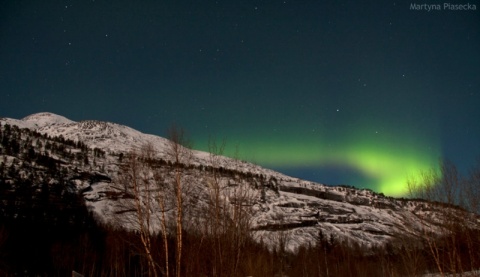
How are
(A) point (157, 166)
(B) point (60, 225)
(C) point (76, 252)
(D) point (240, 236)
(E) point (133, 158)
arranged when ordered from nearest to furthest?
(E) point (133, 158) → (A) point (157, 166) → (D) point (240, 236) → (C) point (76, 252) → (B) point (60, 225)

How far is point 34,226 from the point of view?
8575cm

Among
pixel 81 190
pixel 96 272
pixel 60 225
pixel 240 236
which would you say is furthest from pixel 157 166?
pixel 81 190

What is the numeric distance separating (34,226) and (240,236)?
8001cm

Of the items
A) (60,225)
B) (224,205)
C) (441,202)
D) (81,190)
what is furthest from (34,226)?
(441,202)

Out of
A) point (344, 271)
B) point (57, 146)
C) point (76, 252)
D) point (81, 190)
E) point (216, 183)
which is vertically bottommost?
point (344, 271)

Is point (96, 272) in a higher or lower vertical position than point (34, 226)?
lower

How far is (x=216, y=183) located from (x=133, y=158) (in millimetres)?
5002

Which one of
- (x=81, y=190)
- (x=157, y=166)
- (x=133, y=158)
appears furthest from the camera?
(x=81, y=190)

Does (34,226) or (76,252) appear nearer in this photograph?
(76,252)

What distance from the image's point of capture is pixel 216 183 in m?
21.5

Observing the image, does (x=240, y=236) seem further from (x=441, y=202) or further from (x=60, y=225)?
(x=60, y=225)

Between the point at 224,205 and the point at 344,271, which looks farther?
the point at 344,271

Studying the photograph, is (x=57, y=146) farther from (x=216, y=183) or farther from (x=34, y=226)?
(x=216, y=183)

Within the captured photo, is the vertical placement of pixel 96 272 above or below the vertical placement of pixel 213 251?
below
